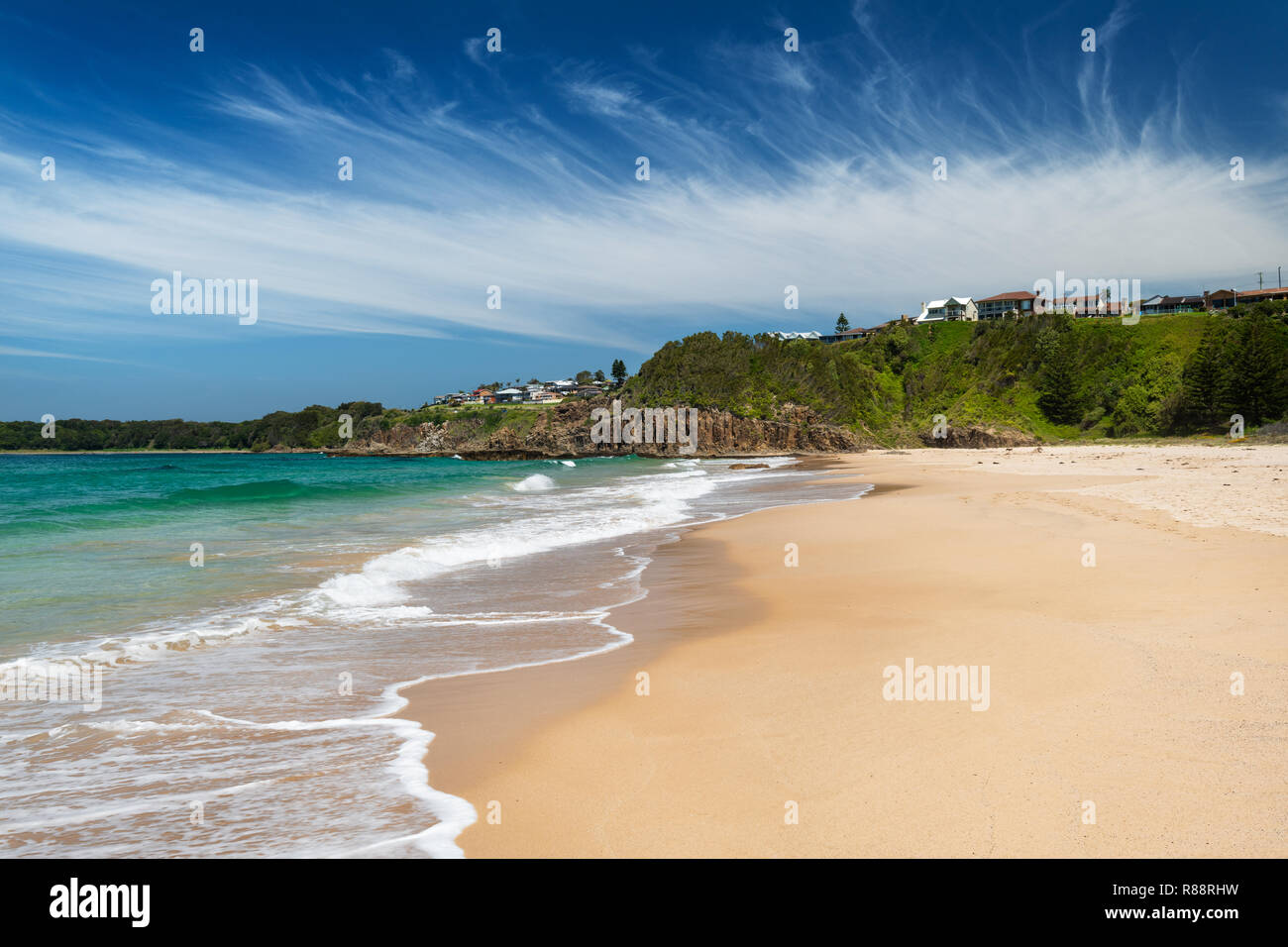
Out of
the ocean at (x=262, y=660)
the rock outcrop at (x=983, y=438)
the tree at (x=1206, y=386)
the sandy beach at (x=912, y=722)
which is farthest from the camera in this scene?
the rock outcrop at (x=983, y=438)

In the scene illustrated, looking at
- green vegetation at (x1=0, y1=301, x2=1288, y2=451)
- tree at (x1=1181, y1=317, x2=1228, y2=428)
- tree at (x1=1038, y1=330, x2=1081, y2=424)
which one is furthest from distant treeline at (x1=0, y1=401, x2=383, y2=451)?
tree at (x1=1181, y1=317, x2=1228, y2=428)

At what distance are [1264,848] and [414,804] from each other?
12.2 ft

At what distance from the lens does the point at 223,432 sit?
509ft

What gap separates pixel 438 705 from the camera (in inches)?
201

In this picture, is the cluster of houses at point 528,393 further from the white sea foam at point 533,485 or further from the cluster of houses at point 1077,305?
the white sea foam at point 533,485

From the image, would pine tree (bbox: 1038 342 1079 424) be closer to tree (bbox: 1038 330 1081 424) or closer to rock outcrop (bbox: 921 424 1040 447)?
tree (bbox: 1038 330 1081 424)

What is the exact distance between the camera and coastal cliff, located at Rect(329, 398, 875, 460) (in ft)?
285

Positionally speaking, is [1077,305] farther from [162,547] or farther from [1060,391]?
[162,547]

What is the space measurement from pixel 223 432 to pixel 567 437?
9677 cm

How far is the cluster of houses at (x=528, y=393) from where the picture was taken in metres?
160

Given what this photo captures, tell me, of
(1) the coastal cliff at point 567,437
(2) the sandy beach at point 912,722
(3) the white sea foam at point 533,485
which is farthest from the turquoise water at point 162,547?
(1) the coastal cliff at point 567,437

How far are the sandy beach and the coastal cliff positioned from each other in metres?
76.8

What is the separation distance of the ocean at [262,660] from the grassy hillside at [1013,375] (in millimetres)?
62787
